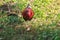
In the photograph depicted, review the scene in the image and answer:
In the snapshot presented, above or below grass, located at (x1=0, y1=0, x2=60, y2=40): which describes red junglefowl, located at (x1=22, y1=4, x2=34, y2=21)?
above

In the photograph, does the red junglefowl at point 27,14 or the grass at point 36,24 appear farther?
the red junglefowl at point 27,14

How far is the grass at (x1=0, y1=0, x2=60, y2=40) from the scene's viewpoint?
543cm

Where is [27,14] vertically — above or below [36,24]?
above

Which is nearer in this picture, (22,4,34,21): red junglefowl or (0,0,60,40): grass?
(0,0,60,40): grass

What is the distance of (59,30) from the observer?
552 cm

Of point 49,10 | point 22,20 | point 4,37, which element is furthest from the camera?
point 49,10

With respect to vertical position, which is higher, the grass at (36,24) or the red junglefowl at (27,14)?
the red junglefowl at (27,14)

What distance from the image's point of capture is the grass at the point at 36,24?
5.43m

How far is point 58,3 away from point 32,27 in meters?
1.55

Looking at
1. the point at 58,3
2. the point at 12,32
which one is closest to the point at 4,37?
the point at 12,32

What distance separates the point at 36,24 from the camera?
5895mm

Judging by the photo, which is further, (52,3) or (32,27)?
(52,3)

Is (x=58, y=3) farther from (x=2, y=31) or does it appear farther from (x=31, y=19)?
(x=2, y=31)

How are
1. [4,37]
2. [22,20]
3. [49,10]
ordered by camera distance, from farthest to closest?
[49,10] < [22,20] < [4,37]
